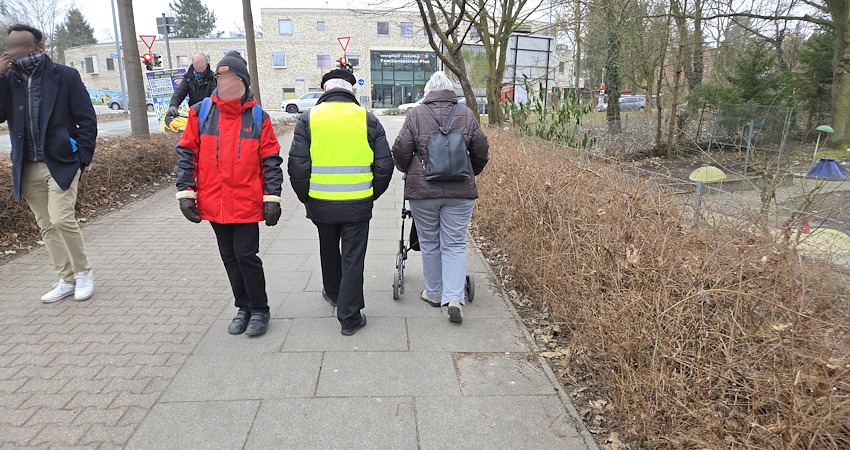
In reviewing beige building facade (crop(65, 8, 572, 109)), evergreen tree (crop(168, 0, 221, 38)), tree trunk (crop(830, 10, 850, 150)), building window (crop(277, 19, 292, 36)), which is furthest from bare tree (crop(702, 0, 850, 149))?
evergreen tree (crop(168, 0, 221, 38))

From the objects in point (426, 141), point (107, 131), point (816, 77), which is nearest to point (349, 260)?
point (426, 141)

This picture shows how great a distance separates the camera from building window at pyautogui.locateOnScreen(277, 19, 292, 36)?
5259 cm

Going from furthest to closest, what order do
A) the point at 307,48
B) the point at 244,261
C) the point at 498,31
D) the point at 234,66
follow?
the point at 307,48 < the point at 498,31 < the point at 244,261 < the point at 234,66

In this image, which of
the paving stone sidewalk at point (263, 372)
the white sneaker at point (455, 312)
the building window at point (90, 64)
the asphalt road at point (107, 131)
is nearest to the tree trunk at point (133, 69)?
the asphalt road at point (107, 131)

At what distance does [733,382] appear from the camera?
212cm

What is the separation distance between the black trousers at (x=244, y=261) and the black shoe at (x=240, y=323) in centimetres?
4

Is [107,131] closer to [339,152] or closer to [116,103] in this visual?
[339,152]

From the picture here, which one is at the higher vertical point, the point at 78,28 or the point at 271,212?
the point at 78,28

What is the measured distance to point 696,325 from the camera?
2.39 metres

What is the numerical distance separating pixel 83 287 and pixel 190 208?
1.64m

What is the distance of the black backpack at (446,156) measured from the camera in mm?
3658

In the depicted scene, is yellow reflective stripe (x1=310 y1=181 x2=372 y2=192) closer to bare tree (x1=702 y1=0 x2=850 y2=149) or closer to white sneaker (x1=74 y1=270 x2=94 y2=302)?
white sneaker (x1=74 y1=270 x2=94 y2=302)

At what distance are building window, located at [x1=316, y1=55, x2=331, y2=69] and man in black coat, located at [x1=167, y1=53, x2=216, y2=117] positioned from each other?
4866 cm

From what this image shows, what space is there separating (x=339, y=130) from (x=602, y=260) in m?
1.80
